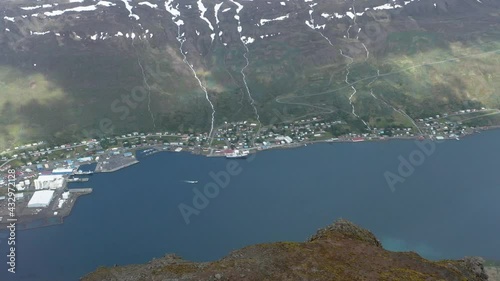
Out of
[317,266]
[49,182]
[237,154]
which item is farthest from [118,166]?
[317,266]

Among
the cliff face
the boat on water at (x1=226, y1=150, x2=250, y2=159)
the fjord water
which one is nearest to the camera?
the cliff face

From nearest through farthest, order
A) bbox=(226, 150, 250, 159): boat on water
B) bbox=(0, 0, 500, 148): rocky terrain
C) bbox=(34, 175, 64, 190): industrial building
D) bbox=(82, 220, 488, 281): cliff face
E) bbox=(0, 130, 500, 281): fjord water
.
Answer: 1. bbox=(82, 220, 488, 281): cliff face
2. bbox=(0, 130, 500, 281): fjord water
3. bbox=(34, 175, 64, 190): industrial building
4. bbox=(226, 150, 250, 159): boat on water
5. bbox=(0, 0, 500, 148): rocky terrain

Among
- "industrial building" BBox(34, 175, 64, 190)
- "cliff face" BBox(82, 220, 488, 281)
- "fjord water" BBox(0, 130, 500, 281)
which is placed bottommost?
"fjord water" BBox(0, 130, 500, 281)

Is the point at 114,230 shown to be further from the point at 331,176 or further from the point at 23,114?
the point at 23,114

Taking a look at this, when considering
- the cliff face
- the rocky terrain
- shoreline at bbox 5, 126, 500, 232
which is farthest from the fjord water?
the cliff face

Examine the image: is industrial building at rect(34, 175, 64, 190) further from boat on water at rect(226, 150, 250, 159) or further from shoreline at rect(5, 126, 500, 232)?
boat on water at rect(226, 150, 250, 159)

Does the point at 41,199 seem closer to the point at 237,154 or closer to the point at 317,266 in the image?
the point at 237,154
